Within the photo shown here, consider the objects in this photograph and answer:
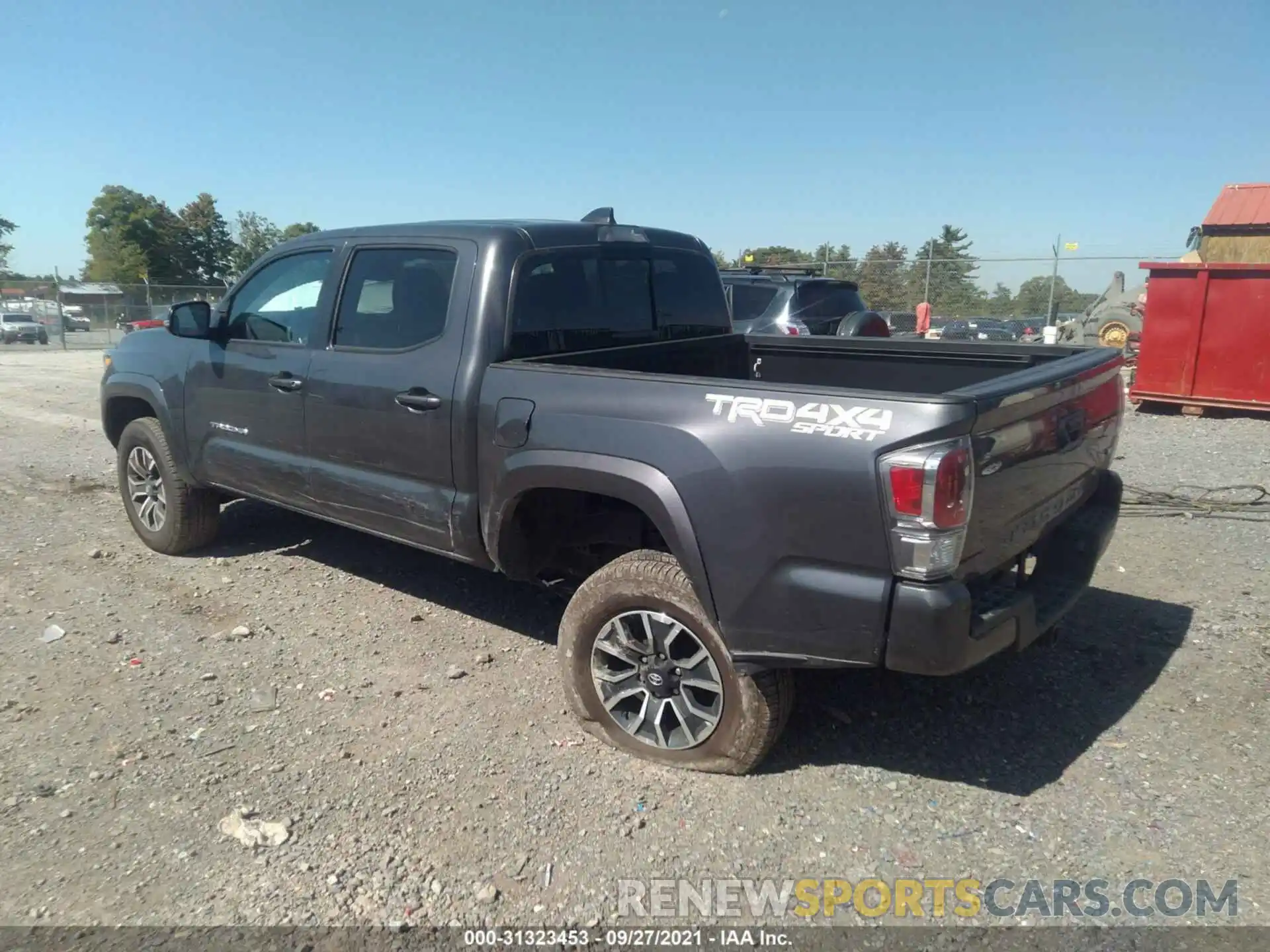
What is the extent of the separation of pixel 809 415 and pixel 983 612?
2.73 feet

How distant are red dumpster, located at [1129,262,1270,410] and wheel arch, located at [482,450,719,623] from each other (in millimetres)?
9970

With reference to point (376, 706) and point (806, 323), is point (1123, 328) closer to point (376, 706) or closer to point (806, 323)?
point (806, 323)

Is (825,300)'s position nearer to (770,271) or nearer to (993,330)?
(770,271)

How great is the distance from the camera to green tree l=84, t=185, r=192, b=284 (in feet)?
163

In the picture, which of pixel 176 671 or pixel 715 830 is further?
pixel 176 671

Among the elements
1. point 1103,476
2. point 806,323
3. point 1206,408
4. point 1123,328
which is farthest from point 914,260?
point 1103,476

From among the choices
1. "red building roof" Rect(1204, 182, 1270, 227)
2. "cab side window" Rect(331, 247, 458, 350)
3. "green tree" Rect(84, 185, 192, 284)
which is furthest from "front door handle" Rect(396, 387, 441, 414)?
"green tree" Rect(84, 185, 192, 284)

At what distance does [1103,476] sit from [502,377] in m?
2.60

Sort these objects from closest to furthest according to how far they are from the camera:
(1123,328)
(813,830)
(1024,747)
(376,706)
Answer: (813,830) < (1024,747) < (376,706) < (1123,328)

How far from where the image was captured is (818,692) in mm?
3859

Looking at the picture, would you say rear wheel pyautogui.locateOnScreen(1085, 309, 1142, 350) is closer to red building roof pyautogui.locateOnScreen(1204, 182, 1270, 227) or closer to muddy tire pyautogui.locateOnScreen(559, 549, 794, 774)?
red building roof pyautogui.locateOnScreen(1204, 182, 1270, 227)

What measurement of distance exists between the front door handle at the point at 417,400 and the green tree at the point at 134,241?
52.4 metres

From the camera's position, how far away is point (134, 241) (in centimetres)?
5012

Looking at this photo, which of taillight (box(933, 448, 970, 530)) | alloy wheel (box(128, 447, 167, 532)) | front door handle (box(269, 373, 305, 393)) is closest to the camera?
taillight (box(933, 448, 970, 530))
